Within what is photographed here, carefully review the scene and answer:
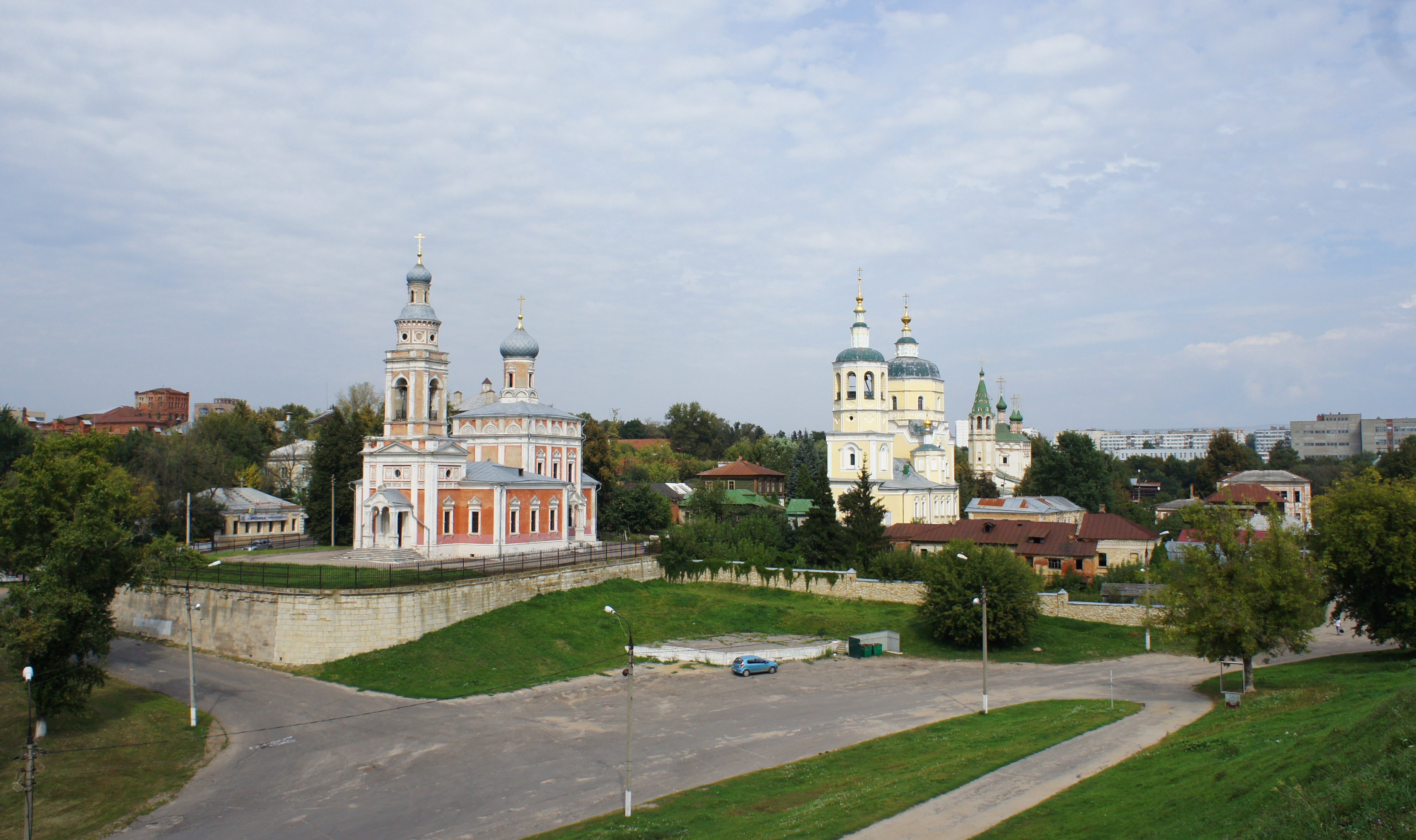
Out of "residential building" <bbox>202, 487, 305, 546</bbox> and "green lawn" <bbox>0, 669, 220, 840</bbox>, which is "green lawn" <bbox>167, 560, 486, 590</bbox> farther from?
"residential building" <bbox>202, 487, 305, 546</bbox>

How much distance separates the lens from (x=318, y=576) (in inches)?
1422

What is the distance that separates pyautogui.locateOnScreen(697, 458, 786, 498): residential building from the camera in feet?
295

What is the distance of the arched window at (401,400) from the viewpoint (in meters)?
44.5

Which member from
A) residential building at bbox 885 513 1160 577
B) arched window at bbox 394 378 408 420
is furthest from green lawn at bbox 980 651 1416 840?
arched window at bbox 394 378 408 420

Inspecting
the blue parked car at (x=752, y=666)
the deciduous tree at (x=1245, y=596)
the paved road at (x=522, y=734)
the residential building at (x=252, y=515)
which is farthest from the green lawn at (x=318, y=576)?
the deciduous tree at (x=1245, y=596)

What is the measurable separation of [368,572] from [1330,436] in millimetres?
181381

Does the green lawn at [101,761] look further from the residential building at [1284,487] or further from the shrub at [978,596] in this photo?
the residential building at [1284,487]

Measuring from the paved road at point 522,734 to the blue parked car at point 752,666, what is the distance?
498mm

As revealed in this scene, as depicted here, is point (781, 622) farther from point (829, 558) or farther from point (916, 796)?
point (916, 796)

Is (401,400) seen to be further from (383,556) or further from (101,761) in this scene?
(101,761)

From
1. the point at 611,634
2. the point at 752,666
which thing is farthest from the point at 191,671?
the point at 752,666

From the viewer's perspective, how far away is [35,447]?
2645 centimetres

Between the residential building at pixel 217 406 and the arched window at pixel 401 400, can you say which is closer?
the arched window at pixel 401 400

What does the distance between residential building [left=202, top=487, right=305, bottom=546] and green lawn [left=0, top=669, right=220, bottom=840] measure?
26631 millimetres
